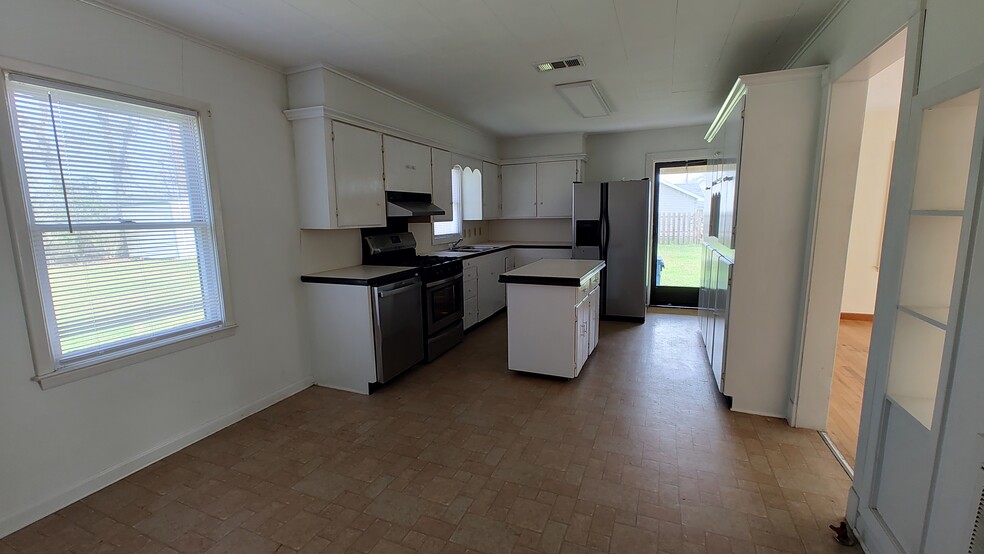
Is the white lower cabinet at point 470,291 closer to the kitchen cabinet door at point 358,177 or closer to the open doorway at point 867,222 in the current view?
the kitchen cabinet door at point 358,177

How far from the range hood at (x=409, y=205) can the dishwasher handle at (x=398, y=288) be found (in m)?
0.69

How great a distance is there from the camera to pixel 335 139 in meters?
3.33

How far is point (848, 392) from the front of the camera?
127 inches

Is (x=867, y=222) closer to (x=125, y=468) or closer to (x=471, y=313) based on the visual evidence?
(x=471, y=313)

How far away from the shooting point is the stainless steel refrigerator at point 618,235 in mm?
5449

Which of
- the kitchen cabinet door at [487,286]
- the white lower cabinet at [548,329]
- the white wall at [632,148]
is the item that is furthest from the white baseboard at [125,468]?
the white wall at [632,148]

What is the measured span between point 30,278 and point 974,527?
374cm

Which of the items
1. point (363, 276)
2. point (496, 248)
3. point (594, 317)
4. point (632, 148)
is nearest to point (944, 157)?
point (594, 317)

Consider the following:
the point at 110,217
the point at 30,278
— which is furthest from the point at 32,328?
the point at 110,217

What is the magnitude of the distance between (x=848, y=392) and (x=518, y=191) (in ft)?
15.4

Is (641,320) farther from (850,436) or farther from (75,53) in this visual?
(75,53)

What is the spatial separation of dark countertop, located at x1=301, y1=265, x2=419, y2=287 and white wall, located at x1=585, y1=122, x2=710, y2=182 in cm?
395

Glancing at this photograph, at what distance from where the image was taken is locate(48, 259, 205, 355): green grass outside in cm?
213

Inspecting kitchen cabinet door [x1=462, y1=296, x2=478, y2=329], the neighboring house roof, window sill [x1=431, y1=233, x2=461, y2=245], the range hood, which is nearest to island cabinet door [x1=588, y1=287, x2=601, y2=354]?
kitchen cabinet door [x1=462, y1=296, x2=478, y2=329]
